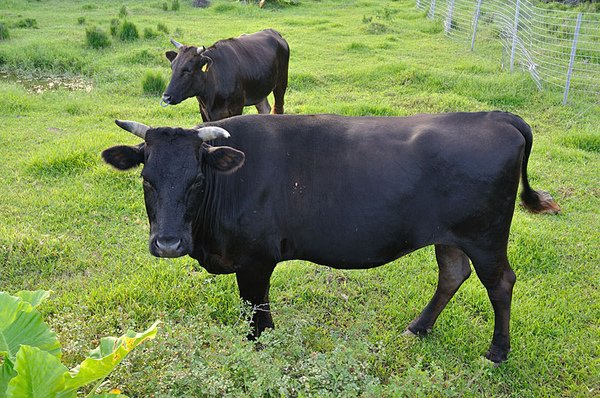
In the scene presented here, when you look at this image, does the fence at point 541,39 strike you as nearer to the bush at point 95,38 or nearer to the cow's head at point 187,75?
the cow's head at point 187,75

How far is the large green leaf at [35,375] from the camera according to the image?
2279mm

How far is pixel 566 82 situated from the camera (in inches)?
392

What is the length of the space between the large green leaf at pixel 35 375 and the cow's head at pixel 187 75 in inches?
226

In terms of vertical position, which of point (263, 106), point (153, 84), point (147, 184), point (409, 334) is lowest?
point (409, 334)

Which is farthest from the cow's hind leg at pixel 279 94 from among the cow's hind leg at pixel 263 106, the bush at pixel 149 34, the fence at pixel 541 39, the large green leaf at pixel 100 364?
the large green leaf at pixel 100 364

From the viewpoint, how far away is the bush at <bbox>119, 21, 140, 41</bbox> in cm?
1364

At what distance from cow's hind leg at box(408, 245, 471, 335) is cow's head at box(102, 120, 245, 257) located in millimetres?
1818

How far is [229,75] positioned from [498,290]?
542 centimetres

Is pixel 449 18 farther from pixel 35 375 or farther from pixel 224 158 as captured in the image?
pixel 35 375

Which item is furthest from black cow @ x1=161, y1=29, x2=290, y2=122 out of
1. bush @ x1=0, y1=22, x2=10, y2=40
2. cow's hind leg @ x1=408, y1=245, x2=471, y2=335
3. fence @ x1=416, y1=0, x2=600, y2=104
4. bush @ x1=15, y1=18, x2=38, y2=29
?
bush @ x1=15, y1=18, x2=38, y2=29

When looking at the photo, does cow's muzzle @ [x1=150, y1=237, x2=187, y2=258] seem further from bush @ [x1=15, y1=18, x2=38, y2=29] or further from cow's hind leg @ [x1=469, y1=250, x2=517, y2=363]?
bush @ [x1=15, y1=18, x2=38, y2=29]

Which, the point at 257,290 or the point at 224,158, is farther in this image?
the point at 257,290

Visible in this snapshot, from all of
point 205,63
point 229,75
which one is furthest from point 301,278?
point 229,75

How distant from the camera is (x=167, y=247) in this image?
3400 millimetres
